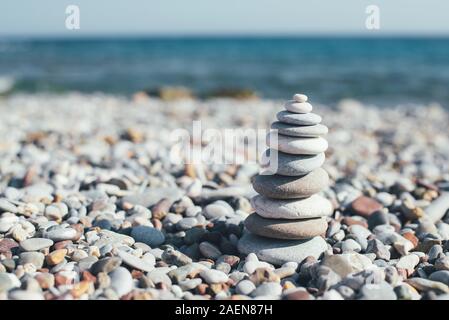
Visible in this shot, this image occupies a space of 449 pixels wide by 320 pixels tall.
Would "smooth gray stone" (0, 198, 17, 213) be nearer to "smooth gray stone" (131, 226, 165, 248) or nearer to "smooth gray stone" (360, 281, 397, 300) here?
"smooth gray stone" (131, 226, 165, 248)

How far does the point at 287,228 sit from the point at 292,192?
22cm

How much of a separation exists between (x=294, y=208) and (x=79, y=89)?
15.6 meters

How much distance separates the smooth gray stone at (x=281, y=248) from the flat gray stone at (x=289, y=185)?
28cm

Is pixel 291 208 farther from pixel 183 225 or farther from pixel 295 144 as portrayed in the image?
pixel 183 225

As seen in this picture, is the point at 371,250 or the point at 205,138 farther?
the point at 205,138

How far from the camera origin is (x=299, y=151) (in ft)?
11.0

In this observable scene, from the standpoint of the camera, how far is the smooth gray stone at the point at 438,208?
14.2ft

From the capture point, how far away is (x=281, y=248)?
3.37 meters

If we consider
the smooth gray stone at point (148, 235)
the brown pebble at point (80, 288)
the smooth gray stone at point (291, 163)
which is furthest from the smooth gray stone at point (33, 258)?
the smooth gray stone at point (291, 163)

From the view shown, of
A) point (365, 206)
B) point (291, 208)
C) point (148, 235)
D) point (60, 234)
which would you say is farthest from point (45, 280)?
point (365, 206)

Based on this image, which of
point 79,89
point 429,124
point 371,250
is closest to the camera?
point 371,250

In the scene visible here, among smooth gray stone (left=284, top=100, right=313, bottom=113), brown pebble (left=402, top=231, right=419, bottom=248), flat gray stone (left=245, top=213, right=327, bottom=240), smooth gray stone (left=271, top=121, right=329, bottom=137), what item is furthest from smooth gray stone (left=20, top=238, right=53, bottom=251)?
brown pebble (left=402, top=231, right=419, bottom=248)
